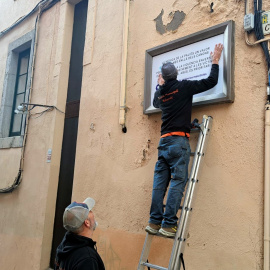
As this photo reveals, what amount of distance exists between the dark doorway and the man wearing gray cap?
3.19 metres

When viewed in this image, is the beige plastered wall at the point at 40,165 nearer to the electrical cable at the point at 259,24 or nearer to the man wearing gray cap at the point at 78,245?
the man wearing gray cap at the point at 78,245

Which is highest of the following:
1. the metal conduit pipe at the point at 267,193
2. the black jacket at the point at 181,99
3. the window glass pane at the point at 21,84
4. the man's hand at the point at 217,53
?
the window glass pane at the point at 21,84

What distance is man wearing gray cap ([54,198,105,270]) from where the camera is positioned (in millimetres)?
2354

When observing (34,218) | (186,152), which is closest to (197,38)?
(186,152)

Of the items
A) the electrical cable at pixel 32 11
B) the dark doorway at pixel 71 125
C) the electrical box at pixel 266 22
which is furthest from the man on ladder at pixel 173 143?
the electrical cable at pixel 32 11

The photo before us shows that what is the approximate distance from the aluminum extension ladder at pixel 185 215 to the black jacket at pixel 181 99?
19cm

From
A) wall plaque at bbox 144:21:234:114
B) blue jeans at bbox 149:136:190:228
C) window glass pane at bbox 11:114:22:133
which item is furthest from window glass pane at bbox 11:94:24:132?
blue jeans at bbox 149:136:190:228

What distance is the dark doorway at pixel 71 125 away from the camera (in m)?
5.79

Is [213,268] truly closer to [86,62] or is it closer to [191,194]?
[191,194]

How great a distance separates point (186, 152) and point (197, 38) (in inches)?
55.5

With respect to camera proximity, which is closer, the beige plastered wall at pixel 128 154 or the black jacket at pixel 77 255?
the black jacket at pixel 77 255

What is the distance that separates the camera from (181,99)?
347 cm

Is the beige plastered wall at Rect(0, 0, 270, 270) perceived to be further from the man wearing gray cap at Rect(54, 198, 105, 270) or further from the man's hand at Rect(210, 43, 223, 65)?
the man wearing gray cap at Rect(54, 198, 105, 270)

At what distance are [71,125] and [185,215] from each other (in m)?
3.42
